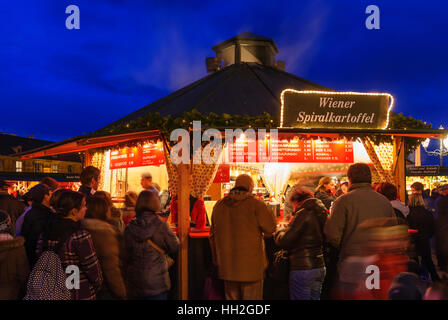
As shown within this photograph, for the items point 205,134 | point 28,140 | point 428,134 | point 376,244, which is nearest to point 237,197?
point 376,244

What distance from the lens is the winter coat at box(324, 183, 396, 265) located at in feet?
12.6

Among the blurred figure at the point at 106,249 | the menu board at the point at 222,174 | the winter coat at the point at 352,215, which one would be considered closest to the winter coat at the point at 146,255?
the blurred figure at the point at 106,249

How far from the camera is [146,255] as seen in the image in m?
4.00

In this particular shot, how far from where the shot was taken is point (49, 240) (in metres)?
3.53

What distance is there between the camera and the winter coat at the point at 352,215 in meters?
3.83

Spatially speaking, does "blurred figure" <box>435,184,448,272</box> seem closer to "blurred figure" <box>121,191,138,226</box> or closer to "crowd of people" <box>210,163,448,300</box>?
"crowd of people" <box>210,163,448,300</box>

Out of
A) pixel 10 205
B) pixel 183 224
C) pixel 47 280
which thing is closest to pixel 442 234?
pixel 183 224

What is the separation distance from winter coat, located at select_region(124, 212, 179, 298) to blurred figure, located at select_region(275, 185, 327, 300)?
1.36 m

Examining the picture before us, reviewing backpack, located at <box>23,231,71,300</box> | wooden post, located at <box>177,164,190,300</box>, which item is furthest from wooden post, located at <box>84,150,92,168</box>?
backpack, located at <box>23,231,71,300</box>

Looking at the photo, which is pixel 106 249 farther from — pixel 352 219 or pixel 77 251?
pixel 352 219

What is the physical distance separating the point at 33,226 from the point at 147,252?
4.31 feet

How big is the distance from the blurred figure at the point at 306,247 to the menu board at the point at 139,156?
504 centimetres
